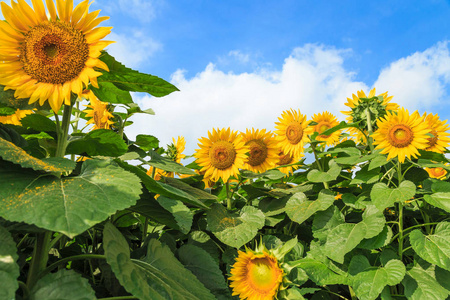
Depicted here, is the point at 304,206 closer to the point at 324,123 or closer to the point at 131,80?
the point at 131,80

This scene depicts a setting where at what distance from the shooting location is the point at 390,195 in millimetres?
2010

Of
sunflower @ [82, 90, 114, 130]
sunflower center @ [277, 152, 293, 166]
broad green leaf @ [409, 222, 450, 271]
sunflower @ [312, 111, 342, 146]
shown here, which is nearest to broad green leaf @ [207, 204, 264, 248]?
broad green leaf @ [409, 222, 450, 271]

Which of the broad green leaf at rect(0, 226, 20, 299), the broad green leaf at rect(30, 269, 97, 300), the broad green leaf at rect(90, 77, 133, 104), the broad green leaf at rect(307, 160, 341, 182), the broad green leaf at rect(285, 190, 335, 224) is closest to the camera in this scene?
the broad green leaf at rect(0, 226, 20, 299)

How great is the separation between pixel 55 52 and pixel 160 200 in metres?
0.71

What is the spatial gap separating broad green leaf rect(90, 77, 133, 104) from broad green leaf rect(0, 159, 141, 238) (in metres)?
0.38

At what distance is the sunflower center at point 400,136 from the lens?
2.21m

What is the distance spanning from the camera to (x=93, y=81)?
1.31 metres

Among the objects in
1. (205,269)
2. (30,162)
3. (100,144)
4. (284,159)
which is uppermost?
(284,159)

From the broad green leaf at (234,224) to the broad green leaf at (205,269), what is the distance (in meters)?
0.25

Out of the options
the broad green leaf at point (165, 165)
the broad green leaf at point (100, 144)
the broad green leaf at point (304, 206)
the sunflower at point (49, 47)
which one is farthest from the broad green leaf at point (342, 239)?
the sunflower at point (49, 47)

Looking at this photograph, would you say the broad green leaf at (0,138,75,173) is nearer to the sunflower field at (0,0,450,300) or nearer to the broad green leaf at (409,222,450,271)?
the sunflower field at (0,0,450,300)

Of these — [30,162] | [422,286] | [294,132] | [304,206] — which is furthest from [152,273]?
[294,132]

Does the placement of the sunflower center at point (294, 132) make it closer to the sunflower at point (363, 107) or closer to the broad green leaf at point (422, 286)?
the sunflower at point (363, 107)

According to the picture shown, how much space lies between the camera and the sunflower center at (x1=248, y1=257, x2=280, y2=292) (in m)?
1.89
